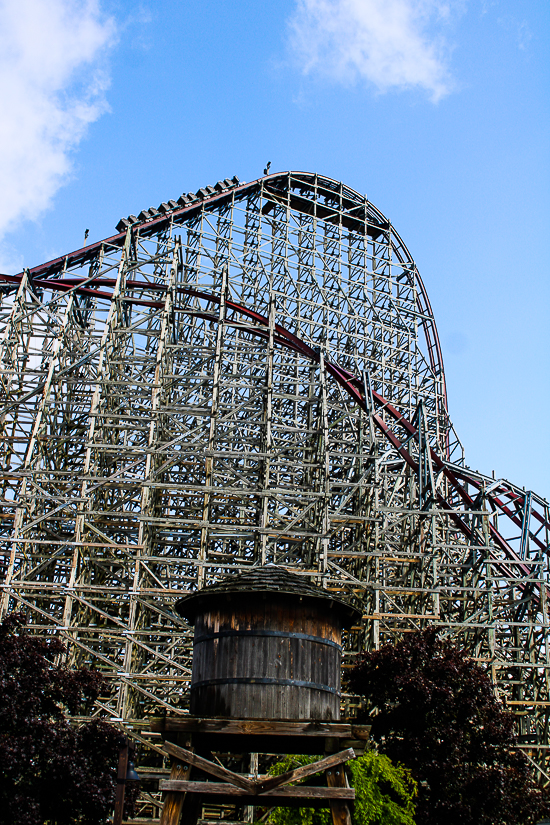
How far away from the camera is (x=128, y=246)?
21516 millimetres

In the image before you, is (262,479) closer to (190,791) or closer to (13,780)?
(13,780)

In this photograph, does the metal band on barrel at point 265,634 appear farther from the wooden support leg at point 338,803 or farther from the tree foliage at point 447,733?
the tree foliage at point 447,733

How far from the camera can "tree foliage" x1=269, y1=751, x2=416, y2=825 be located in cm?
1168

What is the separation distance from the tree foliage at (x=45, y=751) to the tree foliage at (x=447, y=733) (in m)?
4.44

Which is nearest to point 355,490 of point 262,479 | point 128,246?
point 262,479

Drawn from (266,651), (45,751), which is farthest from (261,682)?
(45,751)

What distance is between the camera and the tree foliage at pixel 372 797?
11680mm

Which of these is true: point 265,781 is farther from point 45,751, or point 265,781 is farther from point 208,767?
point 45,751

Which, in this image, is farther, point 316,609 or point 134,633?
point 134,633

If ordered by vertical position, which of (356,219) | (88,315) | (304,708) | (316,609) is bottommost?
(304,708)

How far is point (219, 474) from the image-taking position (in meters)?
17.8

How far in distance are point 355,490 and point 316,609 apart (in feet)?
37.0

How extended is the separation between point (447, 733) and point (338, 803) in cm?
605

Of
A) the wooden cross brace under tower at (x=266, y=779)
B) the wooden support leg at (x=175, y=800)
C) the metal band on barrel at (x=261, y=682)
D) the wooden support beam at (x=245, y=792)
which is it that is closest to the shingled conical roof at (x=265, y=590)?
the metal band on barrel at (x=261, y=682)
